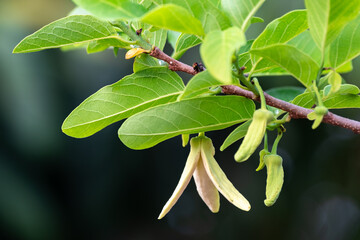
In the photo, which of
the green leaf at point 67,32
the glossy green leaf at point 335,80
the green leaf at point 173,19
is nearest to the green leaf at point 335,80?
the glossy green leaf at point 335,80

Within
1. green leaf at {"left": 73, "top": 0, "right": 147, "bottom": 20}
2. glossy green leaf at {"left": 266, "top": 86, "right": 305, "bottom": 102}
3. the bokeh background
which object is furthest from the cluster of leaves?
the bokeh background

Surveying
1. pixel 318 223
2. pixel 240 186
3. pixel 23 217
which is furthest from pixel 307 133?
pixel 23 217

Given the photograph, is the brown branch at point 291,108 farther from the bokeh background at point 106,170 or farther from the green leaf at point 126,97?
the bokeh background at point 106,170

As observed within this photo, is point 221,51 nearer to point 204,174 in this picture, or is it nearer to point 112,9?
point 112,9

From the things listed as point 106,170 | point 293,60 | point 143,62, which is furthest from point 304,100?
point 106,170

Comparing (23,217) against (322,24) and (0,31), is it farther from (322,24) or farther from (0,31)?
(322,24)

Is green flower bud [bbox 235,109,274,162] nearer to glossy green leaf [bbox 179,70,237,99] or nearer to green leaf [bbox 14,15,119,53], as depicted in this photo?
glossy green leaf [bbox 179,70,237,99]
